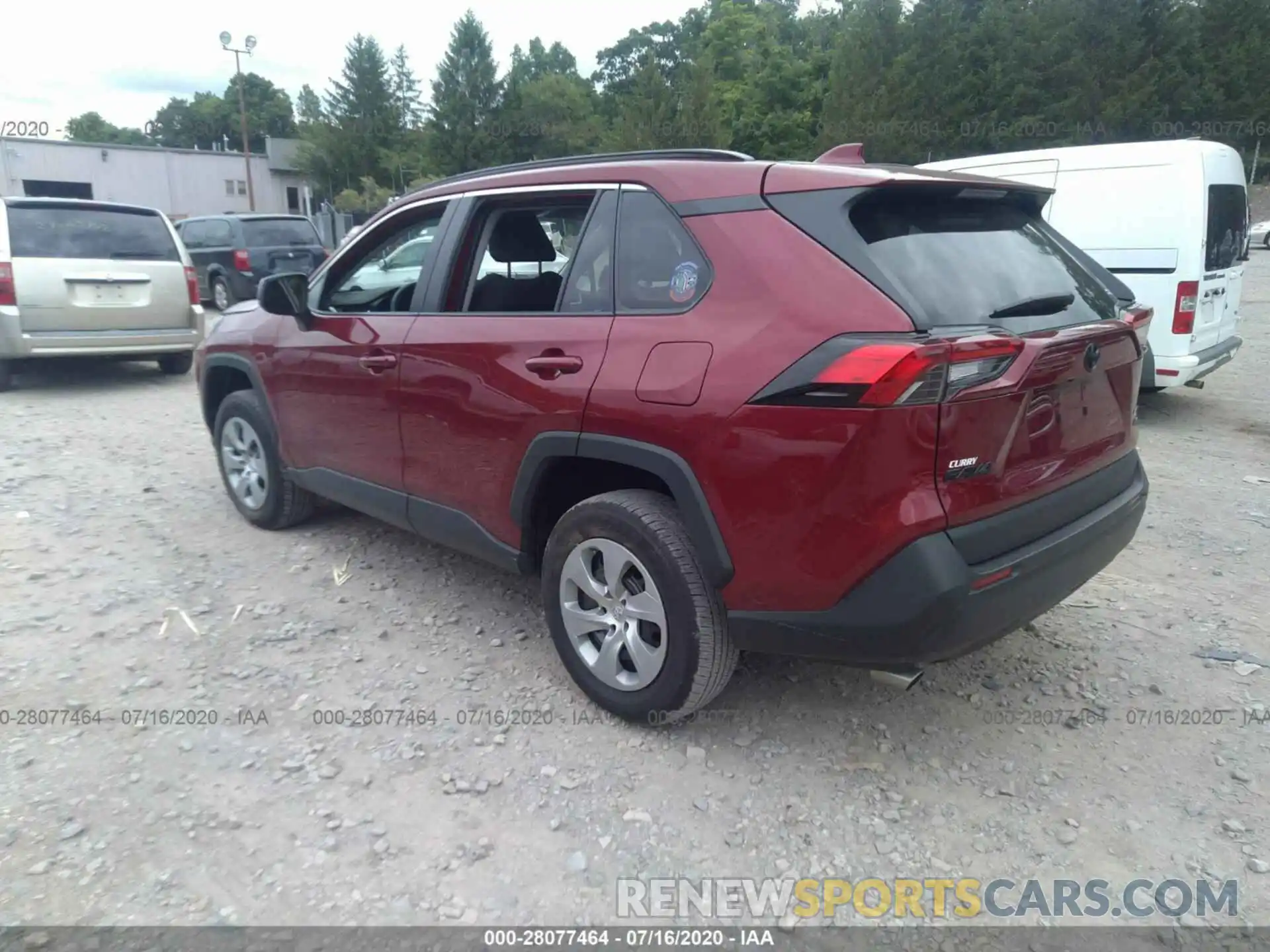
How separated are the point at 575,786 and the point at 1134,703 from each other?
202 centimetres

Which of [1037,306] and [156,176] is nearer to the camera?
[1037,306]

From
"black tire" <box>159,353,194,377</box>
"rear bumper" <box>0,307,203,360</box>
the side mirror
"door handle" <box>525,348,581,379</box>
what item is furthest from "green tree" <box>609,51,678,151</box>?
"door handle" <box>525,348,581,379</box>

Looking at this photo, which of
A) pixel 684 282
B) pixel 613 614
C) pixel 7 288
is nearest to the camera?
pixel 684 282

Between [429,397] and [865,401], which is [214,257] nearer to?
[429,397]

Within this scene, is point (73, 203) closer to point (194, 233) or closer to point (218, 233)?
point (218, 233)

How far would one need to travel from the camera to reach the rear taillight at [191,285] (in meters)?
8.80

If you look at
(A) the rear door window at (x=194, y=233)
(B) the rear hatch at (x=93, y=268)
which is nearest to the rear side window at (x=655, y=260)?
(B) the rear hatch at (x=93, y=268)

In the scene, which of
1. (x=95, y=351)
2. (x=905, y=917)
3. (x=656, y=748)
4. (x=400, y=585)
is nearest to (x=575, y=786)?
(x=656, y=748)

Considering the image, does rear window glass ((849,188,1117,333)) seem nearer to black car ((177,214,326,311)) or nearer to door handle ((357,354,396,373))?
door handle ((357,354,396,373))

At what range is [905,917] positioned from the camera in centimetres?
229

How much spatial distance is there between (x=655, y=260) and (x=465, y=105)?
61.7m

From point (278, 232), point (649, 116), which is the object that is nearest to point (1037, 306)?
point (278, 232)

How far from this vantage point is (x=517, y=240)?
3.56 m

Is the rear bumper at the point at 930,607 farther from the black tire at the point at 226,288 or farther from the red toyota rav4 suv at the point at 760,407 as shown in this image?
the black tire at the point at 226,288
